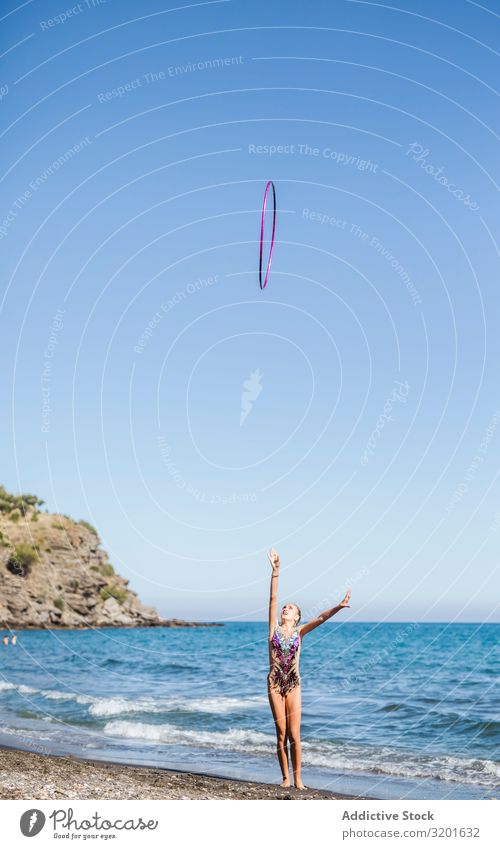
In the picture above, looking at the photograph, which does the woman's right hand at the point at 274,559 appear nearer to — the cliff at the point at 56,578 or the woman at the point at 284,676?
the woman at the point at 284,676

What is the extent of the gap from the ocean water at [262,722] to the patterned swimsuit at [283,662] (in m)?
4.81

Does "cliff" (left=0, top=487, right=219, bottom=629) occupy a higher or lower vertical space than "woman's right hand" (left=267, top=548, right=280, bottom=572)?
higher

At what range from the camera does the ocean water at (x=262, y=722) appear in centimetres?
1419

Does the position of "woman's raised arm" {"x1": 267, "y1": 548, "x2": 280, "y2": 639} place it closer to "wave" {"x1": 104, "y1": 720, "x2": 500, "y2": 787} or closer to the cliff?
"wave" {"x1": 104, "y1": 720, "x2": 500, "y2": 787}

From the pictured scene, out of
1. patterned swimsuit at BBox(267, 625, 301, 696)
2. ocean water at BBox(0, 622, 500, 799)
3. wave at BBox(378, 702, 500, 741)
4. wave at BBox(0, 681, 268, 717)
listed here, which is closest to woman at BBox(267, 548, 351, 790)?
patterned swimsuit at BBox(267, 625, 301, 696)

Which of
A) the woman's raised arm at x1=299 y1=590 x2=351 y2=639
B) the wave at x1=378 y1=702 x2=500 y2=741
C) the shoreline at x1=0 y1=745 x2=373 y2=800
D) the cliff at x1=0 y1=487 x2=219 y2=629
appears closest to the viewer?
the woman's raised arm at x1=299 y1=590 x2=351 y2=639

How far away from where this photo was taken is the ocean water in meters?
14.2

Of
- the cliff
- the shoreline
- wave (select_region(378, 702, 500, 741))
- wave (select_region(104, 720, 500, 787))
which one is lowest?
the shoreline

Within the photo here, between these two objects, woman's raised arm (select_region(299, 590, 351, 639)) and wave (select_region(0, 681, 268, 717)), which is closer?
woman's raised arm (select_region(299, 590, 351, 639))

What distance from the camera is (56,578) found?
3019 inches

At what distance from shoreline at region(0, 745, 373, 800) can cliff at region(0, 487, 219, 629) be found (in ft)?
157

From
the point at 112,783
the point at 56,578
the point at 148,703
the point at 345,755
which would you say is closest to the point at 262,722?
the point at 345,755
